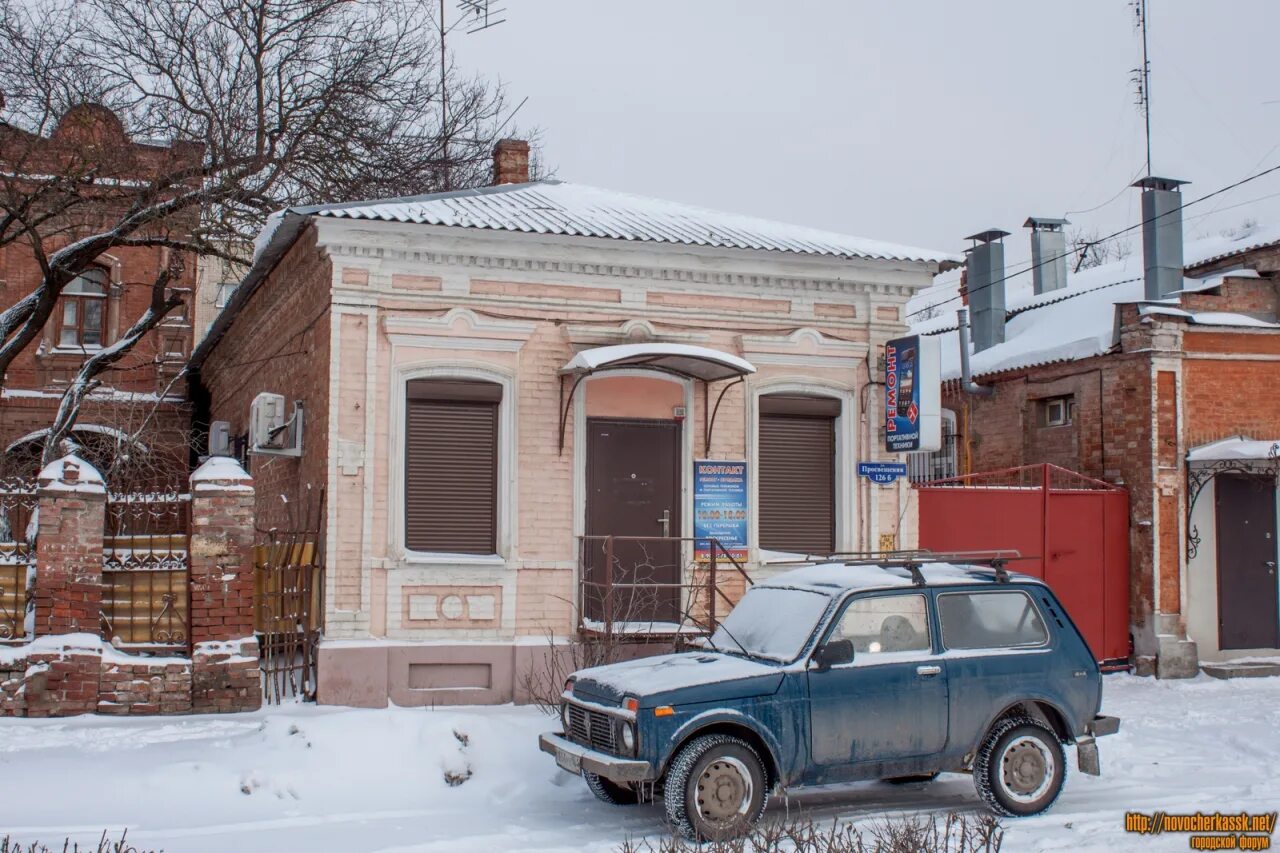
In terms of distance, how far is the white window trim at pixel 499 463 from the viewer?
36.6 feet

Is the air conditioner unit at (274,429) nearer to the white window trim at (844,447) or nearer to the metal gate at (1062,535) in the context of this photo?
the white window trim at (844,447)

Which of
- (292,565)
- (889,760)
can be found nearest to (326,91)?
(292,565)

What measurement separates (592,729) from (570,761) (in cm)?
24

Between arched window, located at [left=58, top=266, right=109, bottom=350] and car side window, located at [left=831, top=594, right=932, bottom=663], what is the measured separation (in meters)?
20.3

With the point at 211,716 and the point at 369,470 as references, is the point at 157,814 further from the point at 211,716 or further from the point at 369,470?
the point at 369,470

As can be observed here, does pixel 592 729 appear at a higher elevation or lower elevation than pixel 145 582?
lower

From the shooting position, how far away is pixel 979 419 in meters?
18.9

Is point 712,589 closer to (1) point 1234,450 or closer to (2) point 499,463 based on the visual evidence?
(2) point 499,463

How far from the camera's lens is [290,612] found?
10.8 meters

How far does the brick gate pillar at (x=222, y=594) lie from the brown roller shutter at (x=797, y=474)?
513cm

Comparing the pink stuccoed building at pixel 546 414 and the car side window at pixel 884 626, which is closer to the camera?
the car side window at pixel 884 626

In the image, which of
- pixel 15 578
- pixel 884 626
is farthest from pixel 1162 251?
pixel 15 578

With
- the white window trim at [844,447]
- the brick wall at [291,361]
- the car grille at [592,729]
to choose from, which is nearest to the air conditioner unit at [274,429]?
the brick wall at [291,361]

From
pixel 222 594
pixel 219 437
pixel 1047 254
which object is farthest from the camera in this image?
pixel 1047 254
